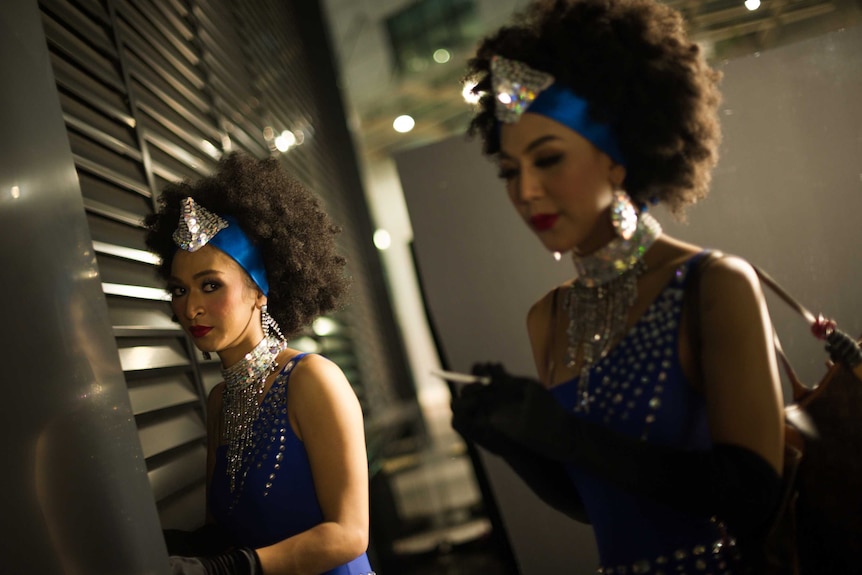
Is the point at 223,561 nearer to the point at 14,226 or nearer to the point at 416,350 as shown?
the point at 416,350

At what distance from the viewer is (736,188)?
1.31 meters

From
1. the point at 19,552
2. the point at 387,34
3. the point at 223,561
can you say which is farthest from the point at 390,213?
the point at 19,552

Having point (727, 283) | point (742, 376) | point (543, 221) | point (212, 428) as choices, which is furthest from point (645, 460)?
point (212, 428)

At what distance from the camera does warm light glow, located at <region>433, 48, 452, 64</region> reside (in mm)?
1716

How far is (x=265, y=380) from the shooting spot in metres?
1.60

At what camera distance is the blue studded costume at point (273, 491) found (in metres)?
1.47

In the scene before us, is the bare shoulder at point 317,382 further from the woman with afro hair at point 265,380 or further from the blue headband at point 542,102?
the blue headband at point 542,102

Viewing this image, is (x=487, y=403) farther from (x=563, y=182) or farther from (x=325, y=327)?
(x=325, y=327)

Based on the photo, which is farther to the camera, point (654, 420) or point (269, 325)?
point (269, 325)

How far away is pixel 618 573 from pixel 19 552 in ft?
3.25

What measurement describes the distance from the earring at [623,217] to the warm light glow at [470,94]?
1.06 ft

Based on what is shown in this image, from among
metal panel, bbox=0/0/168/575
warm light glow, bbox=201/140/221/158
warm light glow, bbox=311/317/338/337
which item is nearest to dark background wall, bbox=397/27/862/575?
metal panel, bbox=0/0/168/575

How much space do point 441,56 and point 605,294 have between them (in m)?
0.82

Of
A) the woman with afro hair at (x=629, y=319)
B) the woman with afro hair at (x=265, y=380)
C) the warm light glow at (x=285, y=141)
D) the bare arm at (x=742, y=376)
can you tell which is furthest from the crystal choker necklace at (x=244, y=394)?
the warm light glow at (x=285, y=141)
